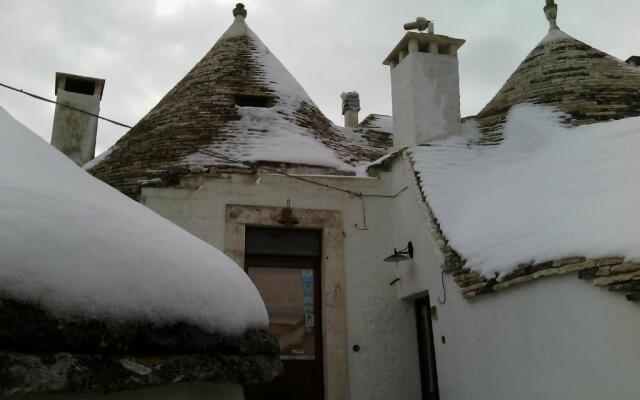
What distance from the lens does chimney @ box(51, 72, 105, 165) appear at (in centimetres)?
954

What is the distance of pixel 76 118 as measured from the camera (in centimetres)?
980

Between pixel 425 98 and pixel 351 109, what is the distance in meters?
3.96

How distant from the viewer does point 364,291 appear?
7.01 metres

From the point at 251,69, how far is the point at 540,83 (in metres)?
4.46

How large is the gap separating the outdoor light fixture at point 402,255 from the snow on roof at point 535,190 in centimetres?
63

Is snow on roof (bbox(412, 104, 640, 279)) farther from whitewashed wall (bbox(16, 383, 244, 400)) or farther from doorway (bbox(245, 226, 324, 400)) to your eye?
whitewashed wall (bbox(16, 383, 244, 400))

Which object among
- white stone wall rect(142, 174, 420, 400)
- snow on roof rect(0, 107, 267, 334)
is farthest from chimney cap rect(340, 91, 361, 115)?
snow on roof rect(0, 107, 267, 334)

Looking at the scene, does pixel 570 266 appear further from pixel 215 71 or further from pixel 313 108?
pixel 215 71

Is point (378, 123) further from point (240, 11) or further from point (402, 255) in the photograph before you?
point (402, 255)

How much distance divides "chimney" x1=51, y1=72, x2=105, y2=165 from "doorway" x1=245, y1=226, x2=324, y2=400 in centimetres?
410

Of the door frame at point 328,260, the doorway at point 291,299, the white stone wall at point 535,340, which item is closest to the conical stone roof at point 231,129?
the door frame at point 328,260

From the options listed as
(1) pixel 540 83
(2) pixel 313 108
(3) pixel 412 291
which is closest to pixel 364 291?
(3) pixel 412 291

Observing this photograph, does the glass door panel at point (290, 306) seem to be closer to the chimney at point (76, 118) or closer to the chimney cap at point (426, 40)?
the chimney cap at point (426, 40)

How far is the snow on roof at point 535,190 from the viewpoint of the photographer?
15.1ft
